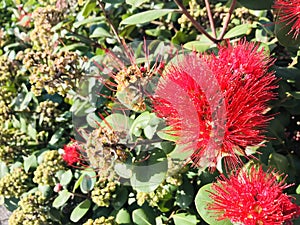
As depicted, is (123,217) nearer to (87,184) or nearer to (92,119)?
(87,184)

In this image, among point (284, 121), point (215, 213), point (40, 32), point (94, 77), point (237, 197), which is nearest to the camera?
point (237, 197)

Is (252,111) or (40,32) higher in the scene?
(252,111)

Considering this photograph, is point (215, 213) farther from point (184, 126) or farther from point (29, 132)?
point (29, 132)

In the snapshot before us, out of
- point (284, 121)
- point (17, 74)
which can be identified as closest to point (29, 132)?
point (17, 74)

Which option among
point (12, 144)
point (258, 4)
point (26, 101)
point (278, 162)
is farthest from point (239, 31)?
point (12, 144)

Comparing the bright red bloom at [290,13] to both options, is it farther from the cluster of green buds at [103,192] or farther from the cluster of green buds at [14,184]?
the cluster of green buds at [14,184]

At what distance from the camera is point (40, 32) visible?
1883mm

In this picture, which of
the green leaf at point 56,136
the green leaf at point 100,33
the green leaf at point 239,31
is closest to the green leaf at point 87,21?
the green leaf at point 100,33

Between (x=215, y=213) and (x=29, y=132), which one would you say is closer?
(x=215, y=213)

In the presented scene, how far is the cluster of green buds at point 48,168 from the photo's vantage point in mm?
1769

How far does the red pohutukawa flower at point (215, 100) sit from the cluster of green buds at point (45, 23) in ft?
2.84

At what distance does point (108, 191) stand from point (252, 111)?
0.68 meters

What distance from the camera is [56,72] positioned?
148 cm

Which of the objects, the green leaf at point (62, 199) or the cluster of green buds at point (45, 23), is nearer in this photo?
the green leaf at point (62, 199)
